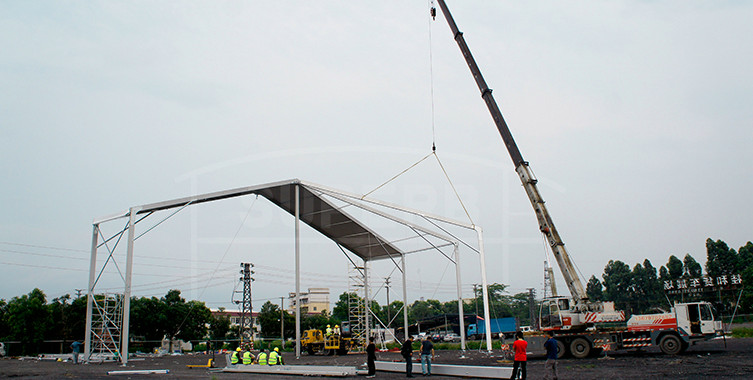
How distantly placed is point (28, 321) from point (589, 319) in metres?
40.0

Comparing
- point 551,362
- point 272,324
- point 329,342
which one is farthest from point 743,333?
point 272,324

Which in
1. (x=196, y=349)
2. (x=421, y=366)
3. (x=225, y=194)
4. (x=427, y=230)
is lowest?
(x=196, y=349)

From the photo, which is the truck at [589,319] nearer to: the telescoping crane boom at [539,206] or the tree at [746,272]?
the telescoping crane boom at [539,206]

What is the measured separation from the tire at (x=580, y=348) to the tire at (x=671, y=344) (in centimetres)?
263

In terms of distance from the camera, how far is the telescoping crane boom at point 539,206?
19125mm

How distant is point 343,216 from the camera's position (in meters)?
26.1

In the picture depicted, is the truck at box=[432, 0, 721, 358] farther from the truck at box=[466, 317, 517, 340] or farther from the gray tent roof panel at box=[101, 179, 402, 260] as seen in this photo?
the truck at box=[466, 317, 517, 340]

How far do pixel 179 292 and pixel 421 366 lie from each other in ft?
141

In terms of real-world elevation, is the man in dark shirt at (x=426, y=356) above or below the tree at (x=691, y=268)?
below

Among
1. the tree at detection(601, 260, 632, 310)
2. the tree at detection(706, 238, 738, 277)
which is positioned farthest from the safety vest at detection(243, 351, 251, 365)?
the tree at detection(601, 260, 632, 310)

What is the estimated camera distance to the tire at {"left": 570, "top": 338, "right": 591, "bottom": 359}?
64.0ft

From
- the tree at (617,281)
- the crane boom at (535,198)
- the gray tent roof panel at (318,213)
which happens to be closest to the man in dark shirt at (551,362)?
the crane boom at (535,198)

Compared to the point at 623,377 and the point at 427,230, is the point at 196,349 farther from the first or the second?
the point at 623,377

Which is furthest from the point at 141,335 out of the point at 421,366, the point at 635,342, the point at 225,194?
the point at 635,342
